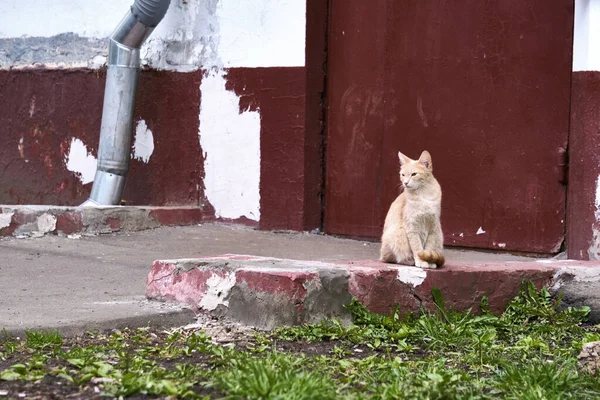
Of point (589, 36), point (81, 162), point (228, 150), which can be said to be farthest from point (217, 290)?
point (81, 162)

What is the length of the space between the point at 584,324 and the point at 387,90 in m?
2.94

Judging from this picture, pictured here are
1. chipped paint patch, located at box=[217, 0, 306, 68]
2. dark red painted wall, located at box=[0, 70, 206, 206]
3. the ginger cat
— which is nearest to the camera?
the ginger cat

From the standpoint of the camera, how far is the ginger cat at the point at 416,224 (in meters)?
4.89

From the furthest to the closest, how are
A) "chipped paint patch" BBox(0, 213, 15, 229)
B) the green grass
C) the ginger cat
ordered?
"chipped paint patch" BBox(0, 213, 15, 229), the ginger cat, the green grass

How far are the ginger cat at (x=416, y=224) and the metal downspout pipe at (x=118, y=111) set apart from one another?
3385 millimetres

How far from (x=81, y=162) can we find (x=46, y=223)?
136 centimetres

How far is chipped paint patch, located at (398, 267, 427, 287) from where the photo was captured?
470 centimetres

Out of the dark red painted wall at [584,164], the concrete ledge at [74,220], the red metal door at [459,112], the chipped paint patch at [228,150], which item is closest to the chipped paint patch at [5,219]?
the concrete ledge at [74,220]

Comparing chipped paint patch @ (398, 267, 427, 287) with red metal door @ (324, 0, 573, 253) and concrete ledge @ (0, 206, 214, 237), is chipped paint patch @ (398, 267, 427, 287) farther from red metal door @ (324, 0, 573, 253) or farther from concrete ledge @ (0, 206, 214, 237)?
concrete ledge @ (0, 206, 214, 237)

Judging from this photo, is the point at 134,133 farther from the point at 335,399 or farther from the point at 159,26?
the point at 335,399

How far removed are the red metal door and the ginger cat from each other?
190 cm

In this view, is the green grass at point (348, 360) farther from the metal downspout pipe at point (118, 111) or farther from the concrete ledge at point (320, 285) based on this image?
the metal downspout pipe at point (118, 111)

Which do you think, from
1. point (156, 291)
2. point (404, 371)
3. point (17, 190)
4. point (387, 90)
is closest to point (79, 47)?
point (17, 190)

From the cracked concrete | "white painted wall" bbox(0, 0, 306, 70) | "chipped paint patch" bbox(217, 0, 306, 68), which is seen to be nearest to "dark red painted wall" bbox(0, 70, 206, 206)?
"white painted wall" bbox(0, 0, 306, 70)
